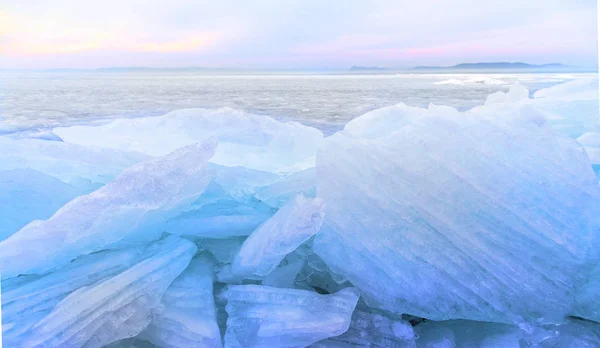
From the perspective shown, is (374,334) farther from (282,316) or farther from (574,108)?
(574,108)

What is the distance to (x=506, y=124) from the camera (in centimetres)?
138

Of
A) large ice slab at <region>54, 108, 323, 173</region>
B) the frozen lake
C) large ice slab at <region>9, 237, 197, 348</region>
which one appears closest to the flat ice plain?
large ice slab at <region>9, 237, 197, 348</region>

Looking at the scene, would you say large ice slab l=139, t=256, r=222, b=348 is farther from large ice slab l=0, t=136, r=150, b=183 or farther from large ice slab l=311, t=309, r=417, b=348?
large ice slab l=0, t=136, r=150, b=183

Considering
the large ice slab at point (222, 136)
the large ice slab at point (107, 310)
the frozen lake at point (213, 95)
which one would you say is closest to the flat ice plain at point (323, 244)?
the large ice slab at point (107, 310)

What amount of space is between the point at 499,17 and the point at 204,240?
5.04ft

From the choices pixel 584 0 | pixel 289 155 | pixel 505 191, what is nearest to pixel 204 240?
pixel 289 155

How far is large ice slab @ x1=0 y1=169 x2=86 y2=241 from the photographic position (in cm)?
132

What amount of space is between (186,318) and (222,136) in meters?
0.79

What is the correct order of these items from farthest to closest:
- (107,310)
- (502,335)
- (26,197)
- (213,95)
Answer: (213,95) < (26,197) < (502,335) < (107,310)

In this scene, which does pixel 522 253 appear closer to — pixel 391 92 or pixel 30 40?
pixel 391 92

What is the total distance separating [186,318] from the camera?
1.07m

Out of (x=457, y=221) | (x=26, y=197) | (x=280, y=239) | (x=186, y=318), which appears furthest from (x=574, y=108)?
(x=26, y=197)

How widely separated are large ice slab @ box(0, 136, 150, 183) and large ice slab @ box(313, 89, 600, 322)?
2.24 feet

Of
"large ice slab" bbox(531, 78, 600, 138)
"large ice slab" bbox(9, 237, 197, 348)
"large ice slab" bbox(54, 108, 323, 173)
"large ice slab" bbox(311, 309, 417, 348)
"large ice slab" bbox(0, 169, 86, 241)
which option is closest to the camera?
"large ice slab" bbox(9, 237, 197, 348)
